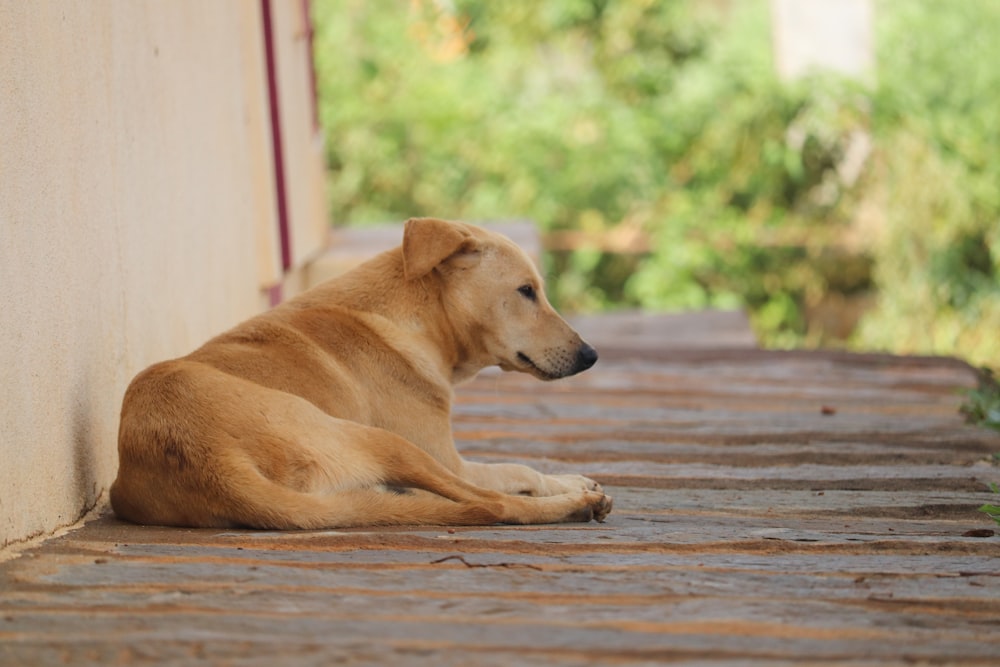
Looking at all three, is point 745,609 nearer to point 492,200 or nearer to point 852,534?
point 852,534

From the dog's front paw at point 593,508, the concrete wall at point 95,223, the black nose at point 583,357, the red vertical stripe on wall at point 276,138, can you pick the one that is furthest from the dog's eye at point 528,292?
the red vertical stripe on wall at point 276,138

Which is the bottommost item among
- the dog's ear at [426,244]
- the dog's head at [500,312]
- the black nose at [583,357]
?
the black nose at [583,357]

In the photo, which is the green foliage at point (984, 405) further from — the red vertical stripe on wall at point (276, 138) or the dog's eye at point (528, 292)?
the red vertical stripe on wall at point (276, 138)

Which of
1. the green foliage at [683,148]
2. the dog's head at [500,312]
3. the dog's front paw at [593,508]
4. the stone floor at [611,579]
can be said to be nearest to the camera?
the stone floor at [611,579]

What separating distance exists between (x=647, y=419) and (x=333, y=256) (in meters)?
5.27

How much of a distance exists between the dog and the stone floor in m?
0.11

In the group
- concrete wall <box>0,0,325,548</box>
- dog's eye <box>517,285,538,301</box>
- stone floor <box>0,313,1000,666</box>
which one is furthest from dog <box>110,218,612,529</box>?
concrete wall <box>0,0,325,548</box>

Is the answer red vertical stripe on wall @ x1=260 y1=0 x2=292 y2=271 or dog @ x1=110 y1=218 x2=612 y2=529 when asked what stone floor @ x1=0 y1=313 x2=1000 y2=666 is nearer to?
dog @ x1=110 y1=218 x2=612 y2=529

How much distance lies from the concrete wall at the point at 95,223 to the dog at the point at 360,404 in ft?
0.93

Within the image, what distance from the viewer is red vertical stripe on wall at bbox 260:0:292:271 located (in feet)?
29.4

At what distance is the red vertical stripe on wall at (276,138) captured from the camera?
29.4 feet

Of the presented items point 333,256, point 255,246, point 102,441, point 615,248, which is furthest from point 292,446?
point 615,248

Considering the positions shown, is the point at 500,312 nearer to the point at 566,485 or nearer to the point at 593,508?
the point at 566,485

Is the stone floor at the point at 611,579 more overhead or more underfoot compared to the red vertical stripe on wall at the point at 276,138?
more underfoot
